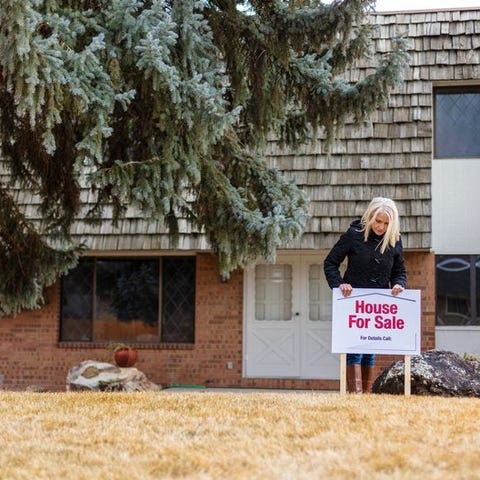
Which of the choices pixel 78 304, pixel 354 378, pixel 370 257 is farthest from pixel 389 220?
pixel 78 304

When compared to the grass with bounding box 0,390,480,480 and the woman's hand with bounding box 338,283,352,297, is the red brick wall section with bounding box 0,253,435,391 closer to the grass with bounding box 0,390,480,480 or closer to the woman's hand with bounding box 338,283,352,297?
the woman's hand with bounding box 338,283,352,297

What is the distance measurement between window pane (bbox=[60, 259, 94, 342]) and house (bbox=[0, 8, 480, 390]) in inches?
0.7

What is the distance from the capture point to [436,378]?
761 cm

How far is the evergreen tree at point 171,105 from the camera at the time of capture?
6.91 metres

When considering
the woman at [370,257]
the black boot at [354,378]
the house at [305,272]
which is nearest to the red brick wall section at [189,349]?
the house at [305,272]

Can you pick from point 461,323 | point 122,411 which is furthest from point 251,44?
point 461,323

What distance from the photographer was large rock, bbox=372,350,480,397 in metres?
7.57

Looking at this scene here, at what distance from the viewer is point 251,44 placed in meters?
8.30

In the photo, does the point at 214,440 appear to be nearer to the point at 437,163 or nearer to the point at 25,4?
the point at 25,4

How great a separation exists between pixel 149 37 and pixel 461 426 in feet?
12.0

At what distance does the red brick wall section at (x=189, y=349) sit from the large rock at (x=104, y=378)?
3.01 ft

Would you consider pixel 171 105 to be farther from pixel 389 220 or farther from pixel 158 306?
pixel 158 306

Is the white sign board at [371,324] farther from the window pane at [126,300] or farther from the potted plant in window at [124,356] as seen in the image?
the window pane at [126,300]

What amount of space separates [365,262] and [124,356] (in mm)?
6762
